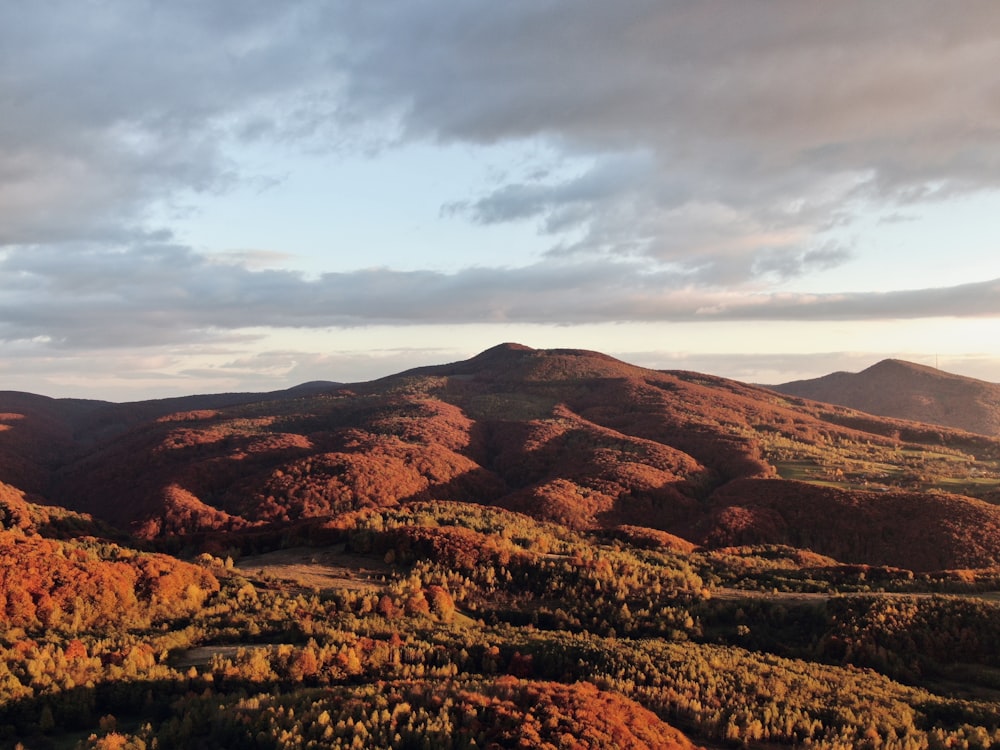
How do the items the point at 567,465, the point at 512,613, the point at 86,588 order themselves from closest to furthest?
1. the point at 86,588
2. the point at 512,613
3. the point at 567,465

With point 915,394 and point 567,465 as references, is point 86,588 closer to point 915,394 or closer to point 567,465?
point 567,465

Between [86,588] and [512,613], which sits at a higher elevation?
[86,588]

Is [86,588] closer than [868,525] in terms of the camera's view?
Yes

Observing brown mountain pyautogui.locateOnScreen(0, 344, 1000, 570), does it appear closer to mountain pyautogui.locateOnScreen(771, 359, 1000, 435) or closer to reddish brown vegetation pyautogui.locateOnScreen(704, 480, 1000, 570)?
reddish brown vegetation pyautogui.locateOnScreen(704, 480, 1000, 570)

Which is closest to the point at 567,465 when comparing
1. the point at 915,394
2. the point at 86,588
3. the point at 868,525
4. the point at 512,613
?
the point at 868,525

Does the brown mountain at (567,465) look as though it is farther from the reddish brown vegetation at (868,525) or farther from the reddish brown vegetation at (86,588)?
the reddish brown vegetation at (86,588)

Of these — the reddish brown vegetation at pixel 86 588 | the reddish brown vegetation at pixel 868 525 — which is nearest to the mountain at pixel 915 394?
the reddish brown vegetation at pixel 868 525


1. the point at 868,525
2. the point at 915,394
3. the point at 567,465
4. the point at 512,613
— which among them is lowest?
the point at 868,525

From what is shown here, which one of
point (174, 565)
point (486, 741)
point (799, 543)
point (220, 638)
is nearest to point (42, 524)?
point (174, 565)
